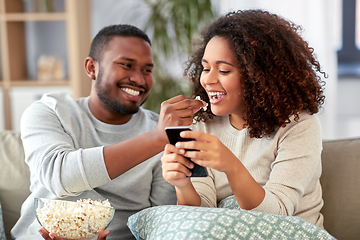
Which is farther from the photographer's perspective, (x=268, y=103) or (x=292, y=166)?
(x=268, y=103)

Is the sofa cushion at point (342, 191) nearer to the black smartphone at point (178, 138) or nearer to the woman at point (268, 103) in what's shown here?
the woman at point (268, 103)

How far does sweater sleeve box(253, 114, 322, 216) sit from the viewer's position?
1.11 metres

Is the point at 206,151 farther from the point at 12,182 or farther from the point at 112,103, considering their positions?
the point at 12,182

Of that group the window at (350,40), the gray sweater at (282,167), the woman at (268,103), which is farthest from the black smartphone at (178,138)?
the window at (350,40)

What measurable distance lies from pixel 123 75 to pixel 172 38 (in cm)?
126

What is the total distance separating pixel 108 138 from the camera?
4.85 feet

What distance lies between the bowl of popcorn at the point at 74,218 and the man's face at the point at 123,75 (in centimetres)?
55

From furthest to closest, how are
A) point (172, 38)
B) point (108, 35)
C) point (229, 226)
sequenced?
point (172, 38)
point (108, 35)
point (229, 226)

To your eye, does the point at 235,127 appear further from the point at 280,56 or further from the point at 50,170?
the point at 50,170

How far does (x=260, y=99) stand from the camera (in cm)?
126

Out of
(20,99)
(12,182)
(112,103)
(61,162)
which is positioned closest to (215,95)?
(112,103)

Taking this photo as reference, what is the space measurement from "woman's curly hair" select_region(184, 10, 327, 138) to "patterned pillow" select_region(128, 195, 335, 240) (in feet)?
1.23

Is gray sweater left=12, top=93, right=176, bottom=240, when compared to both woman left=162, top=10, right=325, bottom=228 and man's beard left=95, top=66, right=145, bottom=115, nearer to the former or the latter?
man's beard left=95, top=66, right=145, bottom=115

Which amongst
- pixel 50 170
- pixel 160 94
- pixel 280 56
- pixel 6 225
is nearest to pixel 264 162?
pixel 280 56
